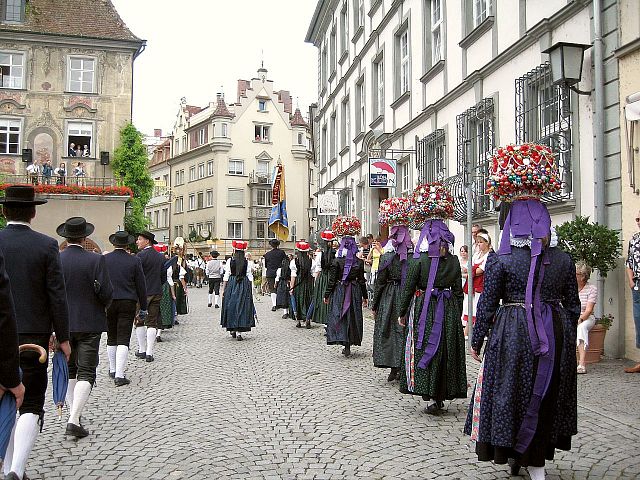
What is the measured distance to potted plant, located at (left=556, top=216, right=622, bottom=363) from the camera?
881 cm

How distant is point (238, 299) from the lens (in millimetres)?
13391

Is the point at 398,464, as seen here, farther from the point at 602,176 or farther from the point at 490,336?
the point at 602,176

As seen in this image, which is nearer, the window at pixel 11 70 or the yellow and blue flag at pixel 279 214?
the yellow and blue flag at pixel 279 214

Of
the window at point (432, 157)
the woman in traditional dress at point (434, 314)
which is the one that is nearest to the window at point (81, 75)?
the window at point (432, 157)

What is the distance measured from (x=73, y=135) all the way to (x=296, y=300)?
75.9 ft

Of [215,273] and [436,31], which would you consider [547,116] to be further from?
[215,273]

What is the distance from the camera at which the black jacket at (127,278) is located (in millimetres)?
8594

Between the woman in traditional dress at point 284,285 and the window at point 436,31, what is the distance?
634 cm

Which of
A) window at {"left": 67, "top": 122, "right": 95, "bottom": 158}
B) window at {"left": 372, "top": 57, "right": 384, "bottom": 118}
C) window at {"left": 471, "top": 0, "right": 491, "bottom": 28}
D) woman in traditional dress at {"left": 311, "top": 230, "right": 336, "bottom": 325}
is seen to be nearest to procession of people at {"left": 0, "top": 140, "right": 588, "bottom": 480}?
woman in traditional dress at {"left": 311, "top": 230, "right": 336, "bottom": 325}

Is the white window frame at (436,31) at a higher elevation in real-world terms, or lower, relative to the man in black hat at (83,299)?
higher

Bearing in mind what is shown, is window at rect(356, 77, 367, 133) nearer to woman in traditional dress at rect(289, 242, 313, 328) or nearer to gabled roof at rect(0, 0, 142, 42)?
woman in traditional dress at rect(289, 242, 313, 328)

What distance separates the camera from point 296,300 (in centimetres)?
1648

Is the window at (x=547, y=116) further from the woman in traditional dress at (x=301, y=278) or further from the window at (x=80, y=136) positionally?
the window at (x=80, y=136)

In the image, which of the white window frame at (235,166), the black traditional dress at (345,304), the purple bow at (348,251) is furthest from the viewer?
the white window frame at (235,166)
